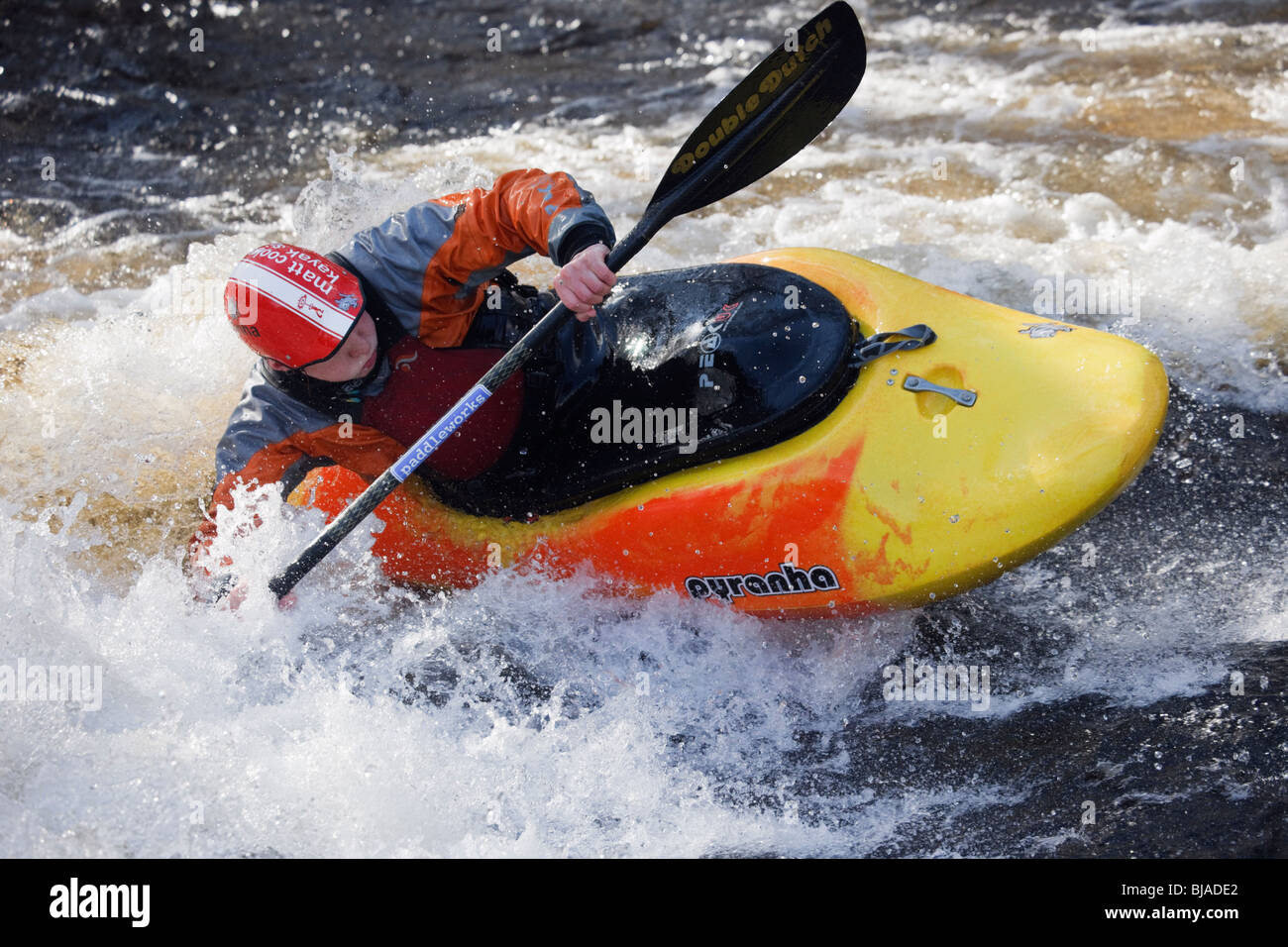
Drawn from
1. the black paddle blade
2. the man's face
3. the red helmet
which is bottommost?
the man's face

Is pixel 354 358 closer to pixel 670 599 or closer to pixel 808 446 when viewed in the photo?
pixel 670 599

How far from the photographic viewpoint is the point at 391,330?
3.17 metres

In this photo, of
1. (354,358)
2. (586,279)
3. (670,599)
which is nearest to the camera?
(586,279)

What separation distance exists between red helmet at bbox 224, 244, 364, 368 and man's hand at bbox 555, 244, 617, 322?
563 mm

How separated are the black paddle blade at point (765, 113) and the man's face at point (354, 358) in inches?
32.4

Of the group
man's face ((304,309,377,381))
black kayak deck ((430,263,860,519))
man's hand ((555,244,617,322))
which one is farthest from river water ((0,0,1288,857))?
man's hand ((555,244,617,322))

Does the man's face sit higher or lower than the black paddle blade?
lower

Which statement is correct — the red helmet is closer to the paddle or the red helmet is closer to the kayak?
the paddle

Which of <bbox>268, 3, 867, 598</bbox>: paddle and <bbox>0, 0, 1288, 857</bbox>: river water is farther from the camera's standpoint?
<bbox>268, 3, 867, 598</bbox>: paddle

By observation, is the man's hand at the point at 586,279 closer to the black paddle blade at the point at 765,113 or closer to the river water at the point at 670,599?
the black paddle blade at the point at 765,113

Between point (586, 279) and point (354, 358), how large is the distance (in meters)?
0.67

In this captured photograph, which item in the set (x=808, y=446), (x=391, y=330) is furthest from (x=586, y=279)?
(x=808, y=446)

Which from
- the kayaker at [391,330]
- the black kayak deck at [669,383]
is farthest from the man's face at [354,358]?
the black kayak deck at [669,383]

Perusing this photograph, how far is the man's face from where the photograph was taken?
3.02m
